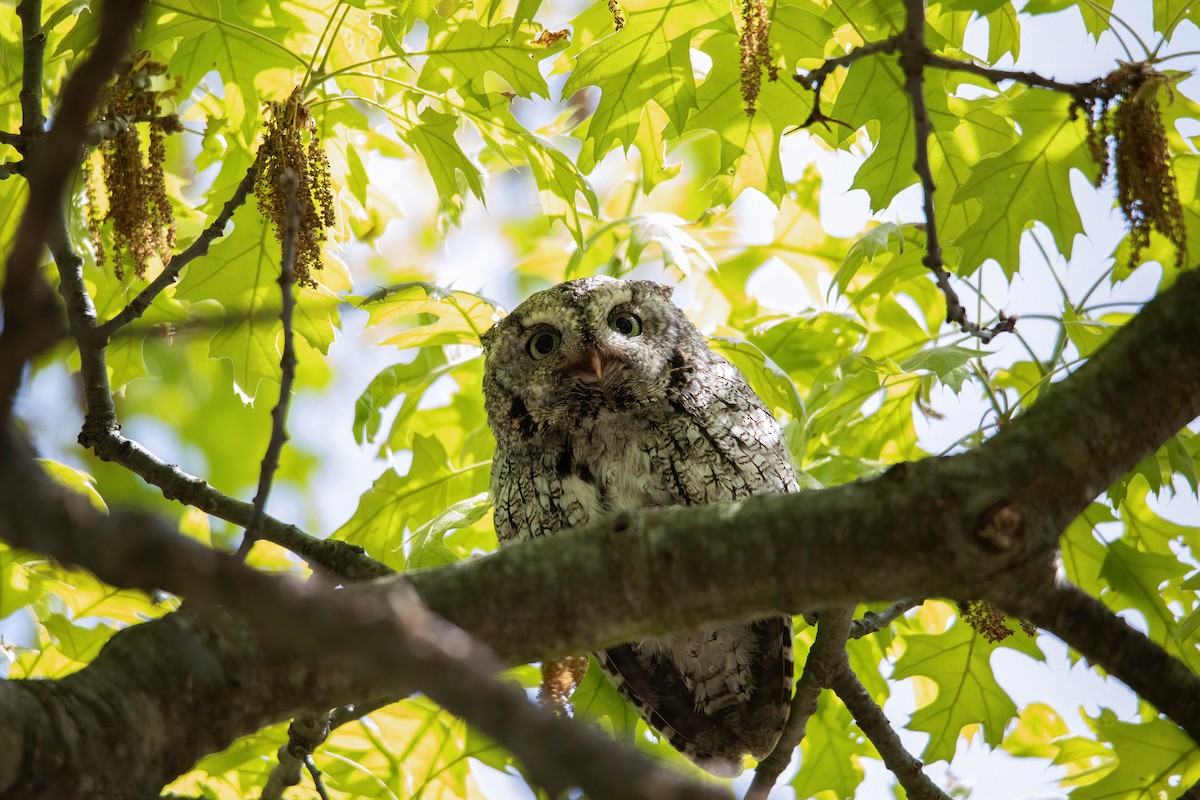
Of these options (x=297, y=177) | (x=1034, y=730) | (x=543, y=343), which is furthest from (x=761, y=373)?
(x=1034, y=730)

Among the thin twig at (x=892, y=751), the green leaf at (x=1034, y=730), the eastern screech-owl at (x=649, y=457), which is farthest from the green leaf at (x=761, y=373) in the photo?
the green leaf at (x=1034, y=730)

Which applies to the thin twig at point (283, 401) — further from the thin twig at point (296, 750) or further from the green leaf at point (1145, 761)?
the green leaf at point (1145, 761)

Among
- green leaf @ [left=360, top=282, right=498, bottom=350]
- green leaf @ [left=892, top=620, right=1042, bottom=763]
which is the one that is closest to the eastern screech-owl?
green leaf @ [left=360, top=282, right=498, bottom=350]

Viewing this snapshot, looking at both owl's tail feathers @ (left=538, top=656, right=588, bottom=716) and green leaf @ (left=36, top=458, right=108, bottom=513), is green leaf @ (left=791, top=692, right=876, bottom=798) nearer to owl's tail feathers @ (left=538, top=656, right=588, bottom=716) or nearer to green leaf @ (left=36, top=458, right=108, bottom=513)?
owl's tail feathers @ (left=538, top=656, right=588, bottom=716)

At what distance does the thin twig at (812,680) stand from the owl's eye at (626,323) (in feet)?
3.63

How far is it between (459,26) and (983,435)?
1795 millimetres

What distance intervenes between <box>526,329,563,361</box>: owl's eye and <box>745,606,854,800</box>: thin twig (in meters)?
1.14

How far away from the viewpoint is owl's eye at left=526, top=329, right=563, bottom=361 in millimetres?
3094

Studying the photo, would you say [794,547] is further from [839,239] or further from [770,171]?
[839,239]

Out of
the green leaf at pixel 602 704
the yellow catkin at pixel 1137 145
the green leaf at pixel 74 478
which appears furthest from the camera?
the green leaf at pixel 602 704

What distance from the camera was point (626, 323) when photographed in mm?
3176

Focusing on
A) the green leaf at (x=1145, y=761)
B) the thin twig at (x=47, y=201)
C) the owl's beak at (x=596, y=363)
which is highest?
the owl's beak at (x=596, y=363)

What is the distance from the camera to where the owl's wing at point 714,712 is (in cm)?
293

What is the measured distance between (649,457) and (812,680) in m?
0.74
